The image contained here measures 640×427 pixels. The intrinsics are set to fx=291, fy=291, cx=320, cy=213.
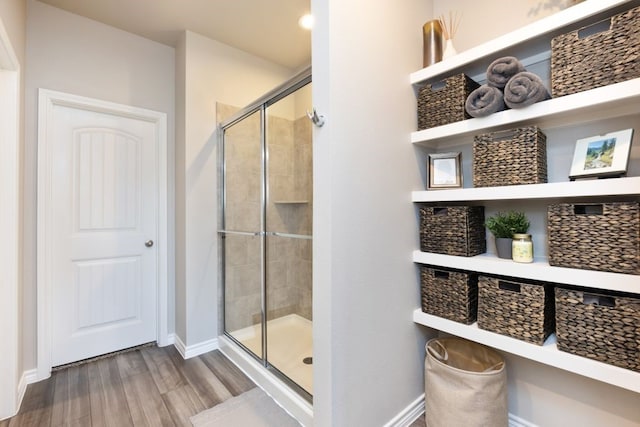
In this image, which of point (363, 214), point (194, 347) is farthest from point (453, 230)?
point (194, 347)

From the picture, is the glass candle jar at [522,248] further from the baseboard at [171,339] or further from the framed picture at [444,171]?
the baseboard at [171,339]

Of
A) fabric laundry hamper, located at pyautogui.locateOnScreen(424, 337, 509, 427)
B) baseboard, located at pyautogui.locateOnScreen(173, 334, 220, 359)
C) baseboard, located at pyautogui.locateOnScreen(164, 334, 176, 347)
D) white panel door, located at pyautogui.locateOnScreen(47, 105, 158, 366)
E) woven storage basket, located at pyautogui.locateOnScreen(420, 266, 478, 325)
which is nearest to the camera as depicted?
fabric laundry hamper, located at pyautogui.locateOnScreen(424, 337, 509, 427)

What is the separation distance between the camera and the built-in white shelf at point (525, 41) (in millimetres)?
1059

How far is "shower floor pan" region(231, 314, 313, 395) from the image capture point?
1916 millimetres

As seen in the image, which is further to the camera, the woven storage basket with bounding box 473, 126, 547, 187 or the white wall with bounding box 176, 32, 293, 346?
the white wall with bounding box 176, 32, 293, 346

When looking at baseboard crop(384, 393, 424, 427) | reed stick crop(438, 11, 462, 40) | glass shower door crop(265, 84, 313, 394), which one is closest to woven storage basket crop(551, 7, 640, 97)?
reed stick crop(438, 11, 462, 40)

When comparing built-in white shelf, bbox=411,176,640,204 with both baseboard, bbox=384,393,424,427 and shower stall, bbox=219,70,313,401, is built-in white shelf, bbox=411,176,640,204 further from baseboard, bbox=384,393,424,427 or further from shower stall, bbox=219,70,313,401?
baseboard, bbox=384,393,424,427

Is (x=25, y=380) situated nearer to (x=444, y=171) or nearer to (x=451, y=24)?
(x=444, y=171)

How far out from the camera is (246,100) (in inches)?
107

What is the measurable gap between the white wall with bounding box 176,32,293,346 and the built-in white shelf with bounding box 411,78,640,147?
1832mm

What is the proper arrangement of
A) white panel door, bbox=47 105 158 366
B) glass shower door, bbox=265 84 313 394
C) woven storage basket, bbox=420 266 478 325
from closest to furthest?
woven storage basket, bbox=420 266 478 325 < glass shower door, bbox=265 84 313 394 < white panel door, bbox=47 105 158 366

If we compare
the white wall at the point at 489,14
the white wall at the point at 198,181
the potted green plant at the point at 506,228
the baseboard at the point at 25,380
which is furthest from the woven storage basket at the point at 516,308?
the baseboard at the point at 25,380

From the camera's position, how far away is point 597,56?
1051mm

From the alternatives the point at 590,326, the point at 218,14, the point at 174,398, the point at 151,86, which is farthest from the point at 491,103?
the point at 151,86
